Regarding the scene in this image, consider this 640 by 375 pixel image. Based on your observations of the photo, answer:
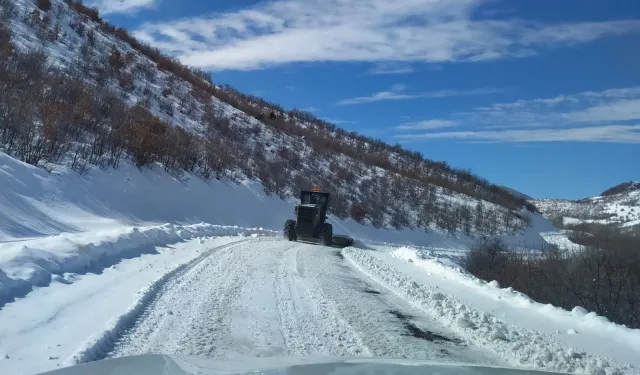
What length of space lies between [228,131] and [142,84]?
315 inches

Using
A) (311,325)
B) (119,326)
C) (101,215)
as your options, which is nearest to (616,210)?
(101,215)

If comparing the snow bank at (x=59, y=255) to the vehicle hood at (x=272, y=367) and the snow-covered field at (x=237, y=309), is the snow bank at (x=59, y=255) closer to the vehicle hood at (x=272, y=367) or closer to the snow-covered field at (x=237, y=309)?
the snow-covered field at (x=237, y=309)

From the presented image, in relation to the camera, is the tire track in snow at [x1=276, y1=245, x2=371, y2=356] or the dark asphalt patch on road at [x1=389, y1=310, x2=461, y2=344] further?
the dark asphalt patch on road at [x1=389, y1=310, x2=461, y2=344]

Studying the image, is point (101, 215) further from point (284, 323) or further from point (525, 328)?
point (525, 328)

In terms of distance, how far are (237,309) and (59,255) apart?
4.05 m

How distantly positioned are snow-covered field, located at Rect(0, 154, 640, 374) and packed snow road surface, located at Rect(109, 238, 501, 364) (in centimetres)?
3

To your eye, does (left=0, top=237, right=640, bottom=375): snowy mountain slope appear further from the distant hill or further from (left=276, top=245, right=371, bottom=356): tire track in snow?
the distant hill

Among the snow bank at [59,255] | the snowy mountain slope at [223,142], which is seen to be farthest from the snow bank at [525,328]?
the snowy mountain slope at [223,142]

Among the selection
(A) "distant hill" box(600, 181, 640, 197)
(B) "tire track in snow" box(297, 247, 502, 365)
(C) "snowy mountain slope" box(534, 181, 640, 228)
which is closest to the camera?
(B) "tire track in snow" box(297, 247, 502, 365)

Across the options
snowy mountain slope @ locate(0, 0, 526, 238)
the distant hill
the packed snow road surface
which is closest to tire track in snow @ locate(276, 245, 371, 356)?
the packed snow road surface

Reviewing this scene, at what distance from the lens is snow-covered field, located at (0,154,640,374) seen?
279 inches

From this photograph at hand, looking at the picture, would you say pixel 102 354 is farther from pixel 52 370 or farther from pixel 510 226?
pixel 510 226

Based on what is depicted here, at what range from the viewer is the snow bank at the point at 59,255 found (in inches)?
346

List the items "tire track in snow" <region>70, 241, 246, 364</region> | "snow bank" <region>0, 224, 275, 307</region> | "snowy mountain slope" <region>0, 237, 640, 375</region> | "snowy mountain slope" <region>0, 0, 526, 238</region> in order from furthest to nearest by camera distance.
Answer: "snowy mountain slope" <region>0, 0, 526, 238</region> → "snow bank" <region>0, 224, 275, 307</region> → "snowy mountain slope" <region>0, 237, 640, 375</region> → "tire track in snow" <region>70, 241, 246, 364</region>
